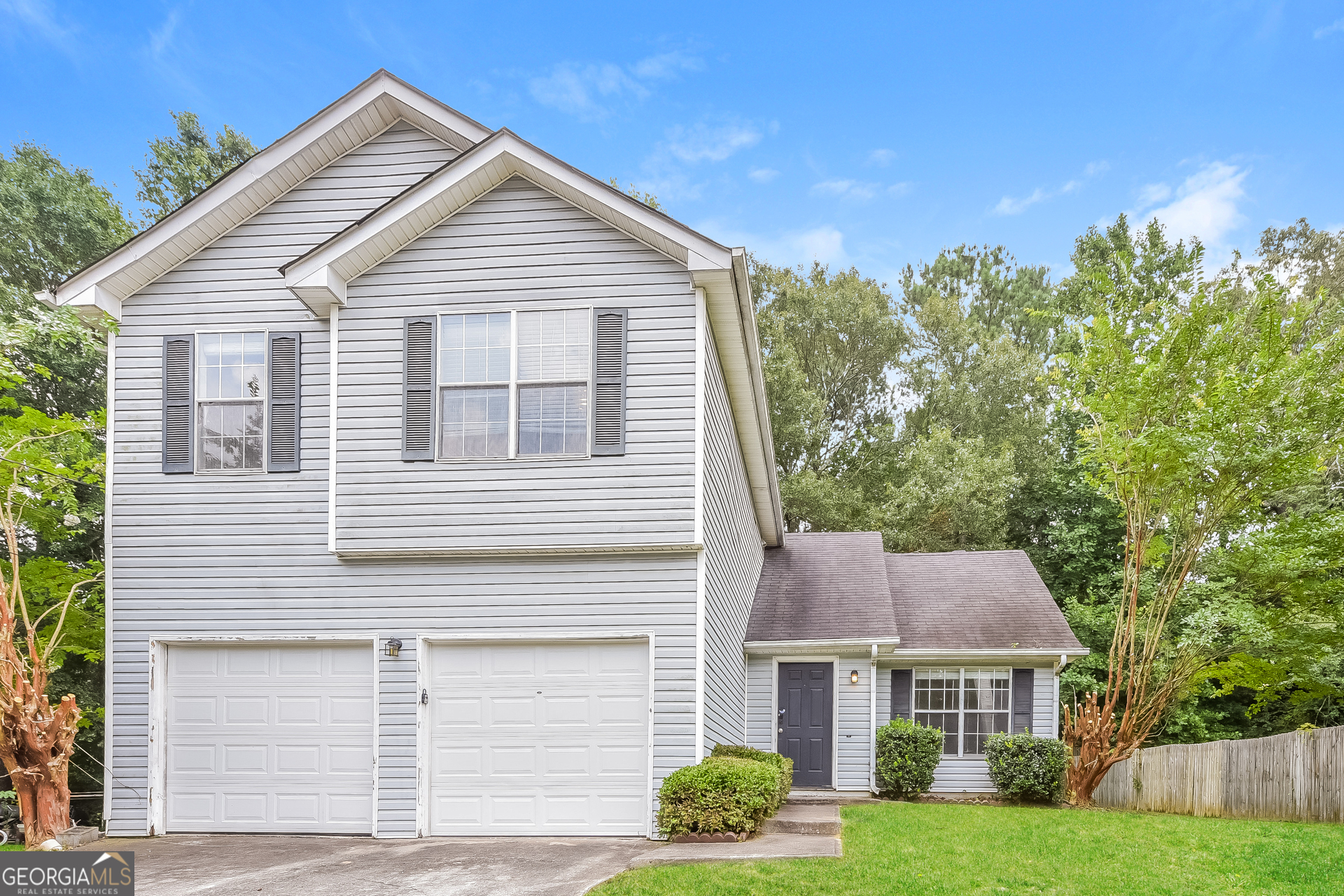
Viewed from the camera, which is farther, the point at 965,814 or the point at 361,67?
the point at 361,67

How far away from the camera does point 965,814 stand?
10414 millimetres

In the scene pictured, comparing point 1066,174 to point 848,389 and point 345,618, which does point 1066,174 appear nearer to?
point 848,389

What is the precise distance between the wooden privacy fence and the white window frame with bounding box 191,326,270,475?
1215cm

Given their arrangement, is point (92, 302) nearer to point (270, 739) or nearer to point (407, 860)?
→ point (270, 739)

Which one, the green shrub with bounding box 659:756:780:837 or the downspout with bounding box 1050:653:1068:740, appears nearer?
the green shrub with bounding box 659:756:780:837

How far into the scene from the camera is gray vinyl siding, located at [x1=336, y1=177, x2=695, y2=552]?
325 inches

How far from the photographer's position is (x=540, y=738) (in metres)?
8.40

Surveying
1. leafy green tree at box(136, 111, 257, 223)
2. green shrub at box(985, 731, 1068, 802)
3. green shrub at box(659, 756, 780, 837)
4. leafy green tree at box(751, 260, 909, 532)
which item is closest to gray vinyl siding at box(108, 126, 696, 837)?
green shrub at box(659, 756, 780, 837)

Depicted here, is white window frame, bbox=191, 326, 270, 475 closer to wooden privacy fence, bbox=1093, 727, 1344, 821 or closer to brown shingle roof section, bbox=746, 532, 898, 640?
brown shingle roof section, bbox=746, 532, 898, 640

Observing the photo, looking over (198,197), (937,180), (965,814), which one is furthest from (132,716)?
(937,180)

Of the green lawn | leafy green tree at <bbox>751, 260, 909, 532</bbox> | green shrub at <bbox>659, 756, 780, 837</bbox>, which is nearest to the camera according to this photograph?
the green lawn

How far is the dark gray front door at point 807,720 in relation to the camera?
1359 cm

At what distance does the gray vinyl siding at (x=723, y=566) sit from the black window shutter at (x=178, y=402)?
5307 millimetres

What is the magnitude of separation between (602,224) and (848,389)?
2107cm
